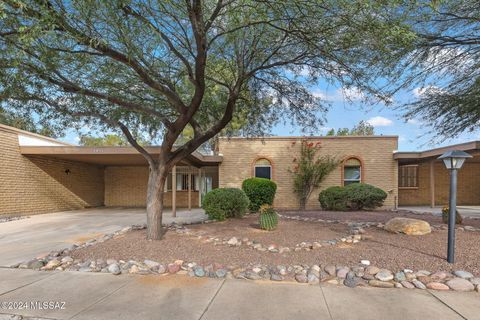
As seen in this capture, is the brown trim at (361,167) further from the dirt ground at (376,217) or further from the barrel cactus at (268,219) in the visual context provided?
the barrel cactus at (268,219)

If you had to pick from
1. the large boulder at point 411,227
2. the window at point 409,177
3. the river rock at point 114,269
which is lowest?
the river rock at point 114,269

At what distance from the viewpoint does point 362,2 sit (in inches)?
161

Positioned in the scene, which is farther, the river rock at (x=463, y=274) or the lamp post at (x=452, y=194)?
the lamp post at (x=452, y=194)

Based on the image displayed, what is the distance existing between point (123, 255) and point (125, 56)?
3451mm

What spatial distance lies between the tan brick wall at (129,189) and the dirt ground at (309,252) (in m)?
10.9

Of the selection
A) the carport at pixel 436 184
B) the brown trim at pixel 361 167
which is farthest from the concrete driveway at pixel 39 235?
the carport at pixel 436 184

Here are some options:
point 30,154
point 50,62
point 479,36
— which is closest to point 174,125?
point 50,62

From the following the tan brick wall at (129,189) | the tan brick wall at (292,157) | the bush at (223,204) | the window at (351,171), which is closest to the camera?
the bush at (223,204)

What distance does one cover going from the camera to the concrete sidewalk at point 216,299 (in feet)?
10.8

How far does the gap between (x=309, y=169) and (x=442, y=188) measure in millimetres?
8765

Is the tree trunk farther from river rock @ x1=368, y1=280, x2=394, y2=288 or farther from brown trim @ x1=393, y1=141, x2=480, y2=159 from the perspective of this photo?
brown trim @ x1=393, y1=141, x2=480, y2=159

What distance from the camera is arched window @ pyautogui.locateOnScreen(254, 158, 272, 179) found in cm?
1483

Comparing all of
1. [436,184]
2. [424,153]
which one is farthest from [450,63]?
[436,184]

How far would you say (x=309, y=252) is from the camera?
5414 mm
